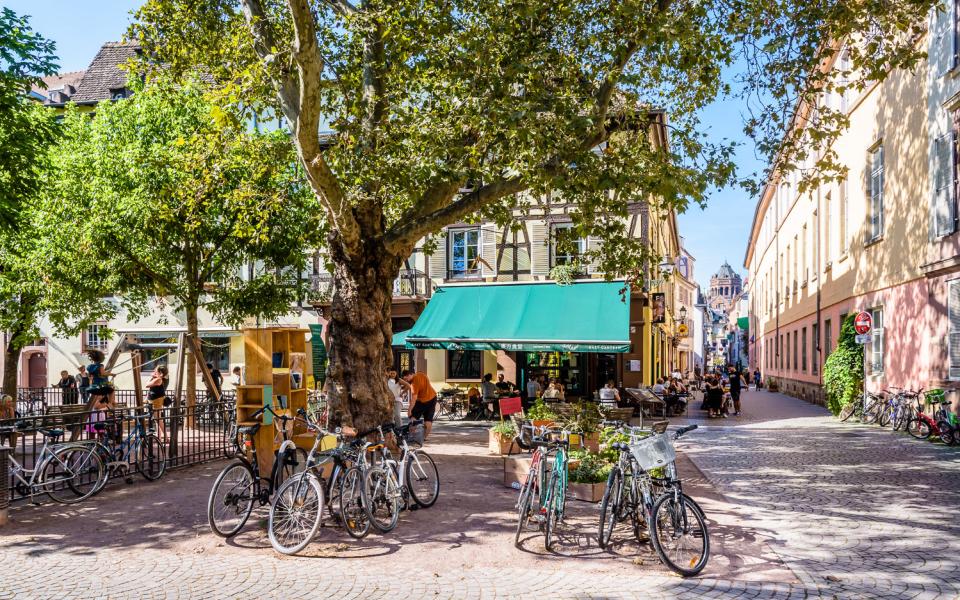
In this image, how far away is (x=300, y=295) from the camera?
19.0 metres

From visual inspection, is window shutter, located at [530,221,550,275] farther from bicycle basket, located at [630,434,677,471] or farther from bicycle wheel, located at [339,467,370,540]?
bicycle basket, located at [630,434,677,471]

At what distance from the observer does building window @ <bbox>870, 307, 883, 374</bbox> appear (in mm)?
18859

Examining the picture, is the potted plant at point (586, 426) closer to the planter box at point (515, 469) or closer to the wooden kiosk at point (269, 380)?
the planter box at point (515, 469)

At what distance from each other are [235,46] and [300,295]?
334 inches

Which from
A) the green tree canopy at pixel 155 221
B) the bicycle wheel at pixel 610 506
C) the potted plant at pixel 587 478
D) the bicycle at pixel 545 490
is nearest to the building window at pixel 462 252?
the green tree canopy at pixel 155 221

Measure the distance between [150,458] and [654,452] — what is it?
24.0 ft

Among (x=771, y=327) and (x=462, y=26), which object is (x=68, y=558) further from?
(x=771, y=327)

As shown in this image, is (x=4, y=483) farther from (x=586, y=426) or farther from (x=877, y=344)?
(x=877, y=344)

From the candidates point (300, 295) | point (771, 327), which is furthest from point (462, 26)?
point (771, 327)

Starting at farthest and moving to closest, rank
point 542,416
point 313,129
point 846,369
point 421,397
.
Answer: point 846,369
point 421,397
point 542,416
point 313,129

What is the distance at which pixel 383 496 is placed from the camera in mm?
7398

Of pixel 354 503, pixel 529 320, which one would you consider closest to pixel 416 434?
pixel 354 503

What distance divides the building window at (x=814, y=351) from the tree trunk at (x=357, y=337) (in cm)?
2106

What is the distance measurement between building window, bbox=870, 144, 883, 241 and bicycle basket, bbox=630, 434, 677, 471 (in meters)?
15.5
